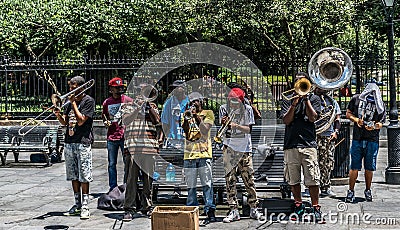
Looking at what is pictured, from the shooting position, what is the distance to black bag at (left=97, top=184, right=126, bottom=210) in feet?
31.5

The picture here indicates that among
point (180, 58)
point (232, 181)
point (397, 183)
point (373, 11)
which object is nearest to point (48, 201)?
point (232, 181)

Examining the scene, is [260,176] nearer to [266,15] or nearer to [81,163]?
[81,163]

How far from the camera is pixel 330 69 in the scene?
9.37 meters

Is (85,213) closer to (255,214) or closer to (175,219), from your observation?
(175,219)

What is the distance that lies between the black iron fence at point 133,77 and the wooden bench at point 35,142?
1387 mm

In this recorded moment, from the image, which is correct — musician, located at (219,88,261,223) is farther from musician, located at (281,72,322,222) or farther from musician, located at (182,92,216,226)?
musician, located at (281,72,322,222)

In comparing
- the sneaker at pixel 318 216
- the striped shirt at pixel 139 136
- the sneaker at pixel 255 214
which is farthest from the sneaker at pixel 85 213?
the sneaker at pixel 318 216

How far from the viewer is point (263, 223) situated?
8555 millimetres

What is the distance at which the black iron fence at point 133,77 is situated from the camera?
636 inches

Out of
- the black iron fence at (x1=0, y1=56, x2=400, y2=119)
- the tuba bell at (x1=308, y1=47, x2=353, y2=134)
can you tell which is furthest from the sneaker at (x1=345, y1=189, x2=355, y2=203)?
the black iron fence at (x1=0, y1=56, x2=400, y2=119)

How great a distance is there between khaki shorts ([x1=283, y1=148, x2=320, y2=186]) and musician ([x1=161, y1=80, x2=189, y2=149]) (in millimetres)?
1762

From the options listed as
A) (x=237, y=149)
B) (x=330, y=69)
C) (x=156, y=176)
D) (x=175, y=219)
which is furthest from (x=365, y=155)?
(x=175, y=219)

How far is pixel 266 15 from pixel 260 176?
36.5 feet

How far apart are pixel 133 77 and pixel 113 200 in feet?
21.3
